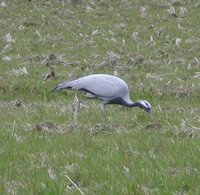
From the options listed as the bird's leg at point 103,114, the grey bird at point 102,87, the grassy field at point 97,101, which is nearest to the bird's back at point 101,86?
the grey bird at point 102,87

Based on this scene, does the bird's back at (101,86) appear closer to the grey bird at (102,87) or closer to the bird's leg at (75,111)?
the grey bird at (102,87)

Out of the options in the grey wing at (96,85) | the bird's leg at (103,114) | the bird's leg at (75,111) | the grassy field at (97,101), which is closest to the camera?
the grassy field at (97,101)

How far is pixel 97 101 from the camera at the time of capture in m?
13.2

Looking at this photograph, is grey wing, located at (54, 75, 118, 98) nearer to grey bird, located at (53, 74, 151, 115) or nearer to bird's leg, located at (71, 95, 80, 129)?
grey bird, located at (53, 74, 151, 115)

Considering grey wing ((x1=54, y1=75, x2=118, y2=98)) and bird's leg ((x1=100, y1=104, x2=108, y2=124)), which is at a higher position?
grey wing ((x1=54, y1=75, x2=118, y2=98))

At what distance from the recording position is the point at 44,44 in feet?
62.6

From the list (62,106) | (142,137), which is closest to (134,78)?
(62,106)

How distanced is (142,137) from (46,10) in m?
14.7

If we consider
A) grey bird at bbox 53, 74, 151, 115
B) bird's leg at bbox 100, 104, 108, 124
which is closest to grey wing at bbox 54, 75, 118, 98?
grey bird at bbox 53, 74, 151, 115

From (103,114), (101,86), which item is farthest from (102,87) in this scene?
(103,114)

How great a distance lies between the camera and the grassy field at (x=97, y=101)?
7.23m

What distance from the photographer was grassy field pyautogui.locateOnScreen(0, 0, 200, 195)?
7.23m

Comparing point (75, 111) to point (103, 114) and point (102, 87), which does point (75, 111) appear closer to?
point (103, 114)

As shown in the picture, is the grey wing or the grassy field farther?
the grey wing
